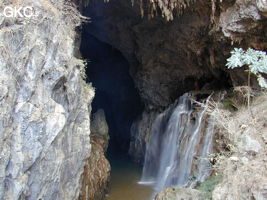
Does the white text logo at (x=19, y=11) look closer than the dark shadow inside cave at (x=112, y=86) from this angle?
Yes

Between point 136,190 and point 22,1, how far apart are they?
6.29 m

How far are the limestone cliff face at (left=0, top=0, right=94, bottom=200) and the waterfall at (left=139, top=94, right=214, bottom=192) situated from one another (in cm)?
311

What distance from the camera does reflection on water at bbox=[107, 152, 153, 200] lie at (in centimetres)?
889

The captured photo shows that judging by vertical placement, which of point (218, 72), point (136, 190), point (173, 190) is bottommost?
point (136, 190)

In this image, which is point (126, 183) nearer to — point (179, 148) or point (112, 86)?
point (179, 148)

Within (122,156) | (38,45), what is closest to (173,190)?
(38,45)

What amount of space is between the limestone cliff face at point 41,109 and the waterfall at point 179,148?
3.11m

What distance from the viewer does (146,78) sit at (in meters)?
12.6

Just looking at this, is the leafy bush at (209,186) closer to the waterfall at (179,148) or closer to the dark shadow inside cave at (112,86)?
the waterfall at (179,148)

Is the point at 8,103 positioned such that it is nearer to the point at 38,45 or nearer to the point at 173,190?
the point at 38,45

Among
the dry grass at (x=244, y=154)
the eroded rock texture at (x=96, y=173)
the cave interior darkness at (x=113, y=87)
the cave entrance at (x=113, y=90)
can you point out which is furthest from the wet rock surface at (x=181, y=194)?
the cave interior darkness at (x=113, y=87)

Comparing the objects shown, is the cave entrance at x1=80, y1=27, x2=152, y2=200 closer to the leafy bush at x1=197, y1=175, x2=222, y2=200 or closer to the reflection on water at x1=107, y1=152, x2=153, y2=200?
the reflection on water at x1=107, y1=152, x2=153, y2=200

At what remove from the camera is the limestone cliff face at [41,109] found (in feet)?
14.9

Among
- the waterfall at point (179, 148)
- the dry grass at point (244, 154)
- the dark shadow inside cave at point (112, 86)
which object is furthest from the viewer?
the dark shadow inside cave at point (112, 86)
